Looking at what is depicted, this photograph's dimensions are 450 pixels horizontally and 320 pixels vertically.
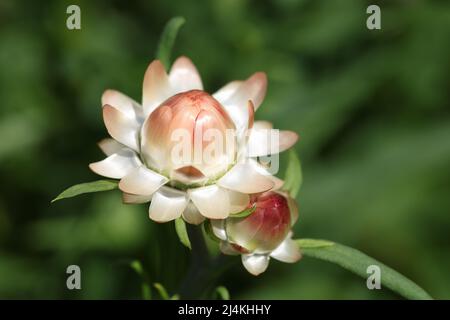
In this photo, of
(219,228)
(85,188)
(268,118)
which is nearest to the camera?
(85,188)

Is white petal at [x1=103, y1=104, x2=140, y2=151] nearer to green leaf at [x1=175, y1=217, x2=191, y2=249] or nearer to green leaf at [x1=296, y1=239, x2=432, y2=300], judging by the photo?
green leaf at [x1=175, y1=217, x2=191, y2=249]

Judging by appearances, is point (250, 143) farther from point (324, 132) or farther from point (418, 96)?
point (418, 96)

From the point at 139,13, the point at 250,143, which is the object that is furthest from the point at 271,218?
the point at 139,13

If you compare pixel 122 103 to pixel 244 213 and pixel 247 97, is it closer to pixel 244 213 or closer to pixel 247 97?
pixel 247 97

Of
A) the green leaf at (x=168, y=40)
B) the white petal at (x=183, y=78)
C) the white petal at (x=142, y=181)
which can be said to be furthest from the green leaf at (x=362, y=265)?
the green leaf at (x=168, y=40)

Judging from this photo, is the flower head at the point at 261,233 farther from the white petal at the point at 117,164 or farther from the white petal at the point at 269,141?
the white petal at the point at 117,164

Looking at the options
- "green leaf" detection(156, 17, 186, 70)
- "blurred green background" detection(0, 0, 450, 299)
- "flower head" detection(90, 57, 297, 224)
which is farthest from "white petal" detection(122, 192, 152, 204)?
"blurred green background" detection(0, 0, 450, 299)

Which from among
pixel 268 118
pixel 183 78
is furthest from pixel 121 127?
pixel 268 118
